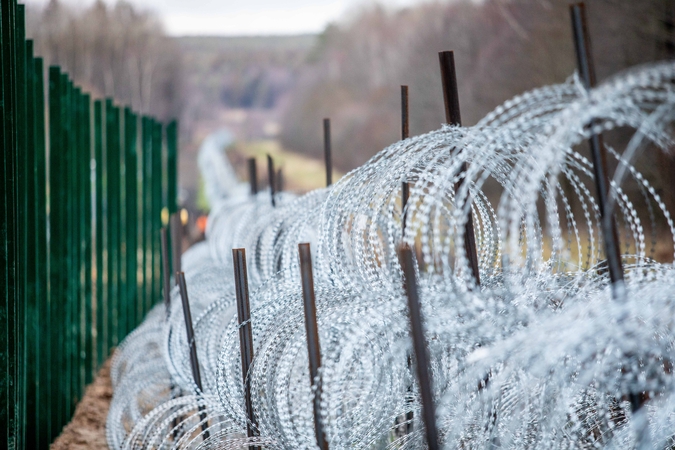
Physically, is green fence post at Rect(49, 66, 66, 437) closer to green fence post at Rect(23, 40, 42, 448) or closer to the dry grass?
green fence post at Rect(23, 40, 42, 448)

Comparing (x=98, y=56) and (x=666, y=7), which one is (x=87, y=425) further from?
(x=98, y=56)

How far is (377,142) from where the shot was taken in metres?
32.2

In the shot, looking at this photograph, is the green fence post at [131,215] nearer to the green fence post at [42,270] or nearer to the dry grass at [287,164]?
the green fence post at [42,270]

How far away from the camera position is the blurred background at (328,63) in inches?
610

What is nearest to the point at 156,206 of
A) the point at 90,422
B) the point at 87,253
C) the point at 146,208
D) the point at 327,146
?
the point at 146,208

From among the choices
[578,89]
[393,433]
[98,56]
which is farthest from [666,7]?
[98,56]

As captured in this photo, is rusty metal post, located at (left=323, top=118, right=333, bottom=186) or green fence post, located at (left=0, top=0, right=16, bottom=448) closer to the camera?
green fence post, located at (left=0, top=0, right=16, bottom=448)

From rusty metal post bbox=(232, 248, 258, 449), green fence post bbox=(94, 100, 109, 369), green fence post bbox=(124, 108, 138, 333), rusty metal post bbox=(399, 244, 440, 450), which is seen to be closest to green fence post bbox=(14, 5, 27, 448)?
rusty metal post bbox=(232, 248, 258, 449)

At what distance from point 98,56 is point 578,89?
30561 millimetres

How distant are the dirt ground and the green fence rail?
0.11 meters

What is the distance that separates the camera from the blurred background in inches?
610

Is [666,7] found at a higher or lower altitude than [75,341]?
higher

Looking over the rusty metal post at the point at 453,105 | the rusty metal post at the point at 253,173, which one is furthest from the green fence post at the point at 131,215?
the rusty metal post at the point at 453,105

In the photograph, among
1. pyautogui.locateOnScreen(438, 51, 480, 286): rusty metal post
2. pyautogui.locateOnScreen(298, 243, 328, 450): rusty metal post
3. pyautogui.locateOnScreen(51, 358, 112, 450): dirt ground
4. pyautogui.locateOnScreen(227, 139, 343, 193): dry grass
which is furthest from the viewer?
pyautogui.locateOnScreen(227, 139, 343, 193): dry grass
